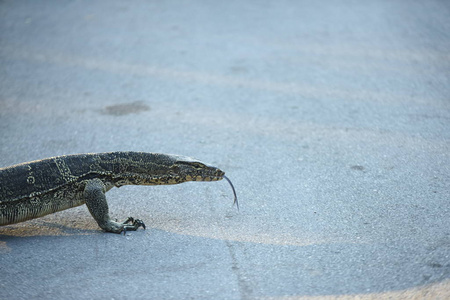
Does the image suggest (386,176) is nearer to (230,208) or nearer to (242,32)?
(230,208)

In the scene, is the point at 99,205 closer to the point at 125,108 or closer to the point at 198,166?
the point at 198,166

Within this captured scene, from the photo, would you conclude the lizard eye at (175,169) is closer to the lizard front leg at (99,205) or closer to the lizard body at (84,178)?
the lizard body at (84,178)

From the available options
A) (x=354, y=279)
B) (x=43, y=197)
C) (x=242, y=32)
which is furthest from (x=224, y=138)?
(x=242, y=32)

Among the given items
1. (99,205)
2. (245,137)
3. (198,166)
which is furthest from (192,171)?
(245,137)

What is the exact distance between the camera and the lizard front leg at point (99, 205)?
3791 mm

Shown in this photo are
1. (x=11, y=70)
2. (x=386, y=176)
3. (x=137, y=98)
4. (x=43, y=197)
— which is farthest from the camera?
(x=11, y=70)

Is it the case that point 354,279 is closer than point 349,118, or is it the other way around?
point 354,279

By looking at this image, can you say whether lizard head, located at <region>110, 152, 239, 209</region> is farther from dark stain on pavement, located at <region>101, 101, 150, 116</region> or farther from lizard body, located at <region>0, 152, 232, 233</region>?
dark stain on pavement, located at <region>101, 101, 150, 116</region>

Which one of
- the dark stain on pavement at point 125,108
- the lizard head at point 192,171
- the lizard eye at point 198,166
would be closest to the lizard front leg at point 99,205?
the lizard head at point 192,171

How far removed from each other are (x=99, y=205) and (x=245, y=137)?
2229 millimetres

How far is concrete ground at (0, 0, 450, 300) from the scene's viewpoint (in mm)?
3328

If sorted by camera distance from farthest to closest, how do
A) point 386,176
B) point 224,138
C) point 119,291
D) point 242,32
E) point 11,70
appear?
point 242,32 → point 11,70 → point 224,138 → point 386,176 → point 119,291

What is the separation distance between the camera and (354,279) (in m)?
3.19

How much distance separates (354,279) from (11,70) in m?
6.45
